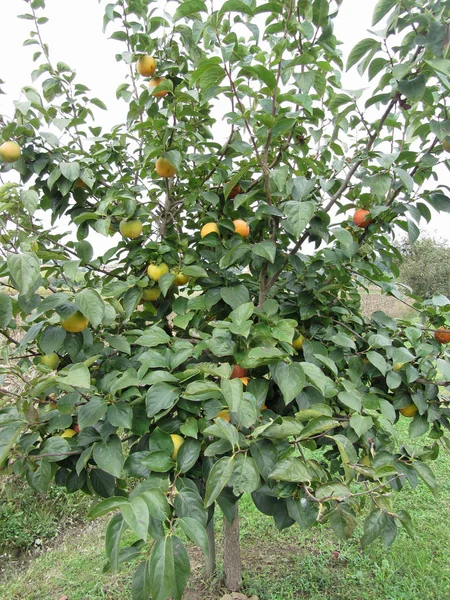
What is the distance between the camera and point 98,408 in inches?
40.9

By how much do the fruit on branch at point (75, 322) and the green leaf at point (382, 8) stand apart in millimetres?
972

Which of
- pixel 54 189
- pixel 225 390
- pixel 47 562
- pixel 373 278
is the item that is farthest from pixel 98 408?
pixel 47 562

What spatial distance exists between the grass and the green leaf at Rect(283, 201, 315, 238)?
1863mm

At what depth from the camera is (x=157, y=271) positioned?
1359 millimetres

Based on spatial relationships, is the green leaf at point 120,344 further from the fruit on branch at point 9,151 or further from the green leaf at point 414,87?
the green leaf at point 414,87

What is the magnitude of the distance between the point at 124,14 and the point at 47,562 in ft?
9.33

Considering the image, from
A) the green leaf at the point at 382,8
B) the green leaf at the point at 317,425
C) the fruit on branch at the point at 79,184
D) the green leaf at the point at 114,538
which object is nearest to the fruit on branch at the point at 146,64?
the fruit on branch at the point at 79,184

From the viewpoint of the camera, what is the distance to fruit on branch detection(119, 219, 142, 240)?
144 centimetres

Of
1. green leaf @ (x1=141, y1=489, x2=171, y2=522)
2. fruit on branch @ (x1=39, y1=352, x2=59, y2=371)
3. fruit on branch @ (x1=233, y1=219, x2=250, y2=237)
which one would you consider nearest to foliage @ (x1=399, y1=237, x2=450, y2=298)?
fruit on branch @ (x1=233, y1=219, x2=250, y2=237)

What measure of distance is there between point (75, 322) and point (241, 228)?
64 cm

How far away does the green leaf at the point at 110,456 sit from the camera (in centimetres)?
98

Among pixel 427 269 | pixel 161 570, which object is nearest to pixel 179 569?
pixel 161 570

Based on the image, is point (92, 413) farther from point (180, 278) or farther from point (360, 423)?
point (360, 423)

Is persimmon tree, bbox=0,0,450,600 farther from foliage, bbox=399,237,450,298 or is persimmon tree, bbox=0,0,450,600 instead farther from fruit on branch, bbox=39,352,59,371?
foliage, bbox=399,237,450,298
